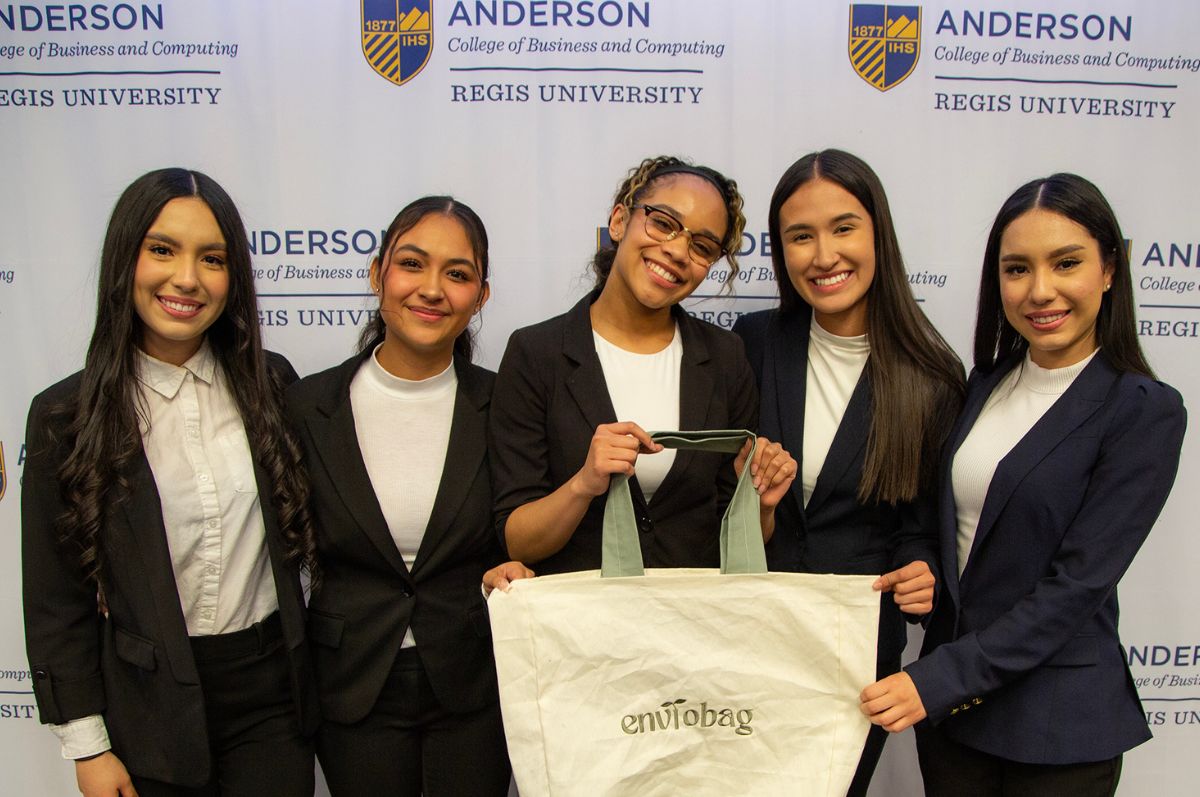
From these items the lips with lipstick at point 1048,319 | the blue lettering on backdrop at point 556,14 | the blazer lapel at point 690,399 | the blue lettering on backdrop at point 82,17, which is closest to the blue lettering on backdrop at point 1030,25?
the blue lettering on backdrop at point 556,14

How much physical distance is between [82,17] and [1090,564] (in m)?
3.20

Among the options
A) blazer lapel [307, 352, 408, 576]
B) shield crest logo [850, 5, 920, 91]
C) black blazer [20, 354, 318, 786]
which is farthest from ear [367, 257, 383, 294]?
shield crest logo [850, 5, 920, 91]

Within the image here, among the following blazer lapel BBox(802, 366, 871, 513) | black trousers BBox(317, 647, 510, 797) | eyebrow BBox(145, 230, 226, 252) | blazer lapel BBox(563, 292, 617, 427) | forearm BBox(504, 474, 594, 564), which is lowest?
black trousers BBox(317, 647, 510, 797)

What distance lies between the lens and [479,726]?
1659 mm

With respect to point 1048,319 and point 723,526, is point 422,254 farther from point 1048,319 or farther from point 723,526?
point 1048,319

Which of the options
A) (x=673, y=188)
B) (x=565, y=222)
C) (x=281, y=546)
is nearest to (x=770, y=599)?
(x=673, y=188)

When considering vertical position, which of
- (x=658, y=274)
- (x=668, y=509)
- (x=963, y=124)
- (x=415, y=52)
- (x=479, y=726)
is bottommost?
(x=479, y=726)

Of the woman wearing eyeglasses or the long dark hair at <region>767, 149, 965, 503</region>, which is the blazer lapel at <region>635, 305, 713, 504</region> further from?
the long dark hair at <region>767, 149, 965, 503</region>

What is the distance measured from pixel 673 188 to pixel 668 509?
2.27ft

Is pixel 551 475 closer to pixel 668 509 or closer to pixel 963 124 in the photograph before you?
pixel 668 509

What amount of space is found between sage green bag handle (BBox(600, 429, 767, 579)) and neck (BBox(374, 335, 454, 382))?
565mm

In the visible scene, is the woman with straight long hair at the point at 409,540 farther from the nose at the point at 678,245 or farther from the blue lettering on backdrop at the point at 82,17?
the blue lettering on backdrop at the point at 82,17

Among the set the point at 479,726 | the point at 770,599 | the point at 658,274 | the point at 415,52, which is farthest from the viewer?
the point at 415,52

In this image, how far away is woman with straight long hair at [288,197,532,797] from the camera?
1577 millimetres
